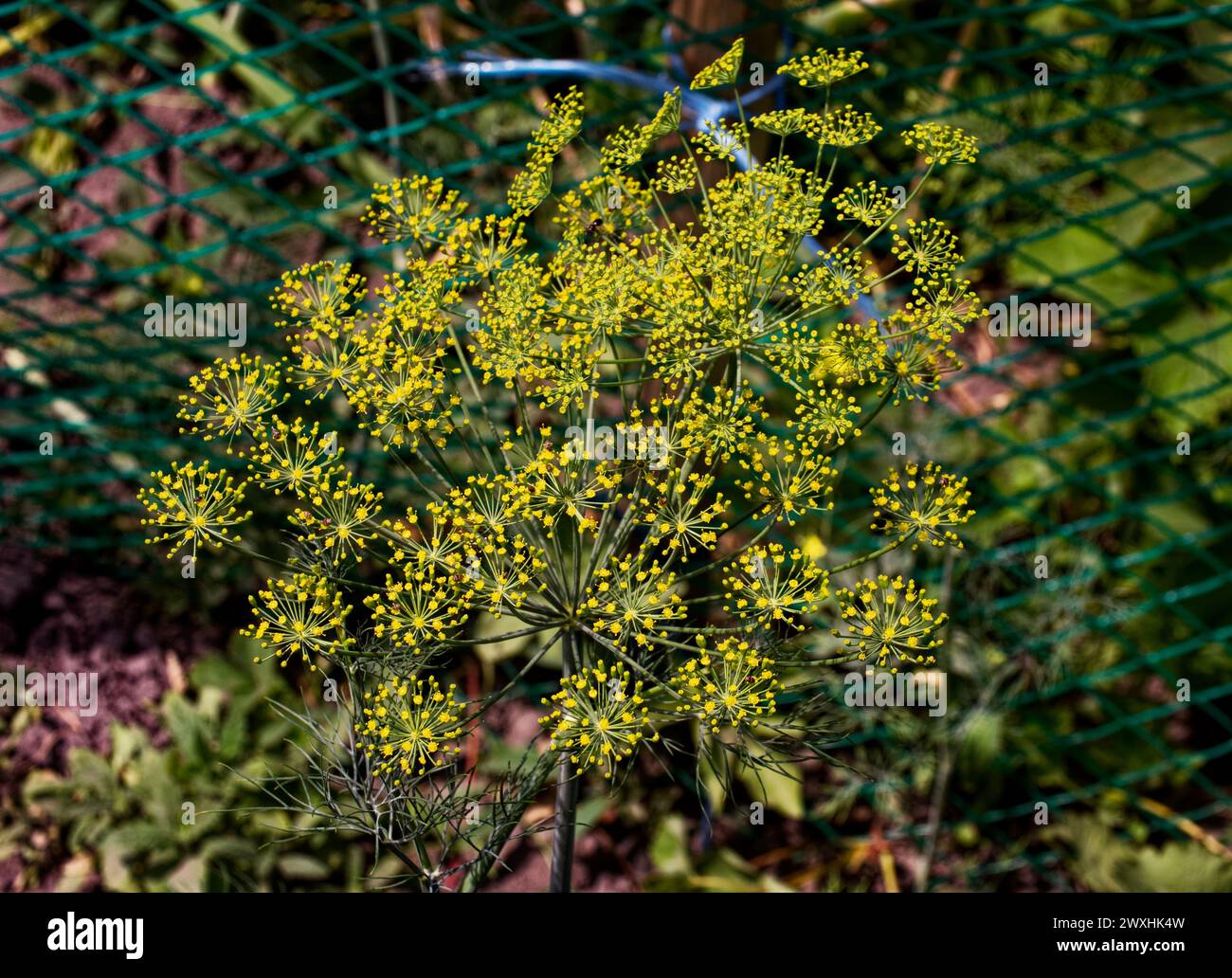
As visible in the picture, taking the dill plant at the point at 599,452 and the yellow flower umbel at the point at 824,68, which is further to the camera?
the yellow flower umbel at the point at 824,68

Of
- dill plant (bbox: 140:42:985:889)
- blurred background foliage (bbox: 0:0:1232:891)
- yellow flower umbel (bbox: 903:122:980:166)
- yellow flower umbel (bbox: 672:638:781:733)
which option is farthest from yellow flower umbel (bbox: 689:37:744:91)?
blurred background foliage (bbox: 0:0:1232:891)

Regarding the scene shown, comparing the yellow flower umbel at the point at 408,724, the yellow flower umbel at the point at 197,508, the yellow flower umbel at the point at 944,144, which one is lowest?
the yellow flower umbel at the point at 408,724

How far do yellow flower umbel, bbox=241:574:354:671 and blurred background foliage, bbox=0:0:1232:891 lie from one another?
148 centimetres

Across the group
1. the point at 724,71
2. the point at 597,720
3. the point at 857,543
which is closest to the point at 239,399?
the point at 597,720

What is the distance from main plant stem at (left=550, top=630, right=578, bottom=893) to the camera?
1177 mm

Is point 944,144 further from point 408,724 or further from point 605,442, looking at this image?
point 408,724

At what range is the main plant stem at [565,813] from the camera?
3.86 feet

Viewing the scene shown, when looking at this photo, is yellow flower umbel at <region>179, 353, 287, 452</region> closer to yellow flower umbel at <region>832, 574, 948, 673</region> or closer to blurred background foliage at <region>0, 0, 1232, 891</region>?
→ yellow flower umbel at <region>832, 574, 948, 673</region>

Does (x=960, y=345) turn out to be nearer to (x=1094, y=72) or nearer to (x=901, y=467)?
(x=901, y=467)

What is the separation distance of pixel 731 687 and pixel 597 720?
0.12 meters

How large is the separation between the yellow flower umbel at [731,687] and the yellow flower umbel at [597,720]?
5cm

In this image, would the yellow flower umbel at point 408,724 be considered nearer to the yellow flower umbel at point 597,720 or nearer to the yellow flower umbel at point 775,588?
the yellow flower umbel at point 597,720

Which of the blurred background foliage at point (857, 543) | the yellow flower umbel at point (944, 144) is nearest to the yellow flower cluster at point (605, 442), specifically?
the yellow flower umbel at point (944, 144)
